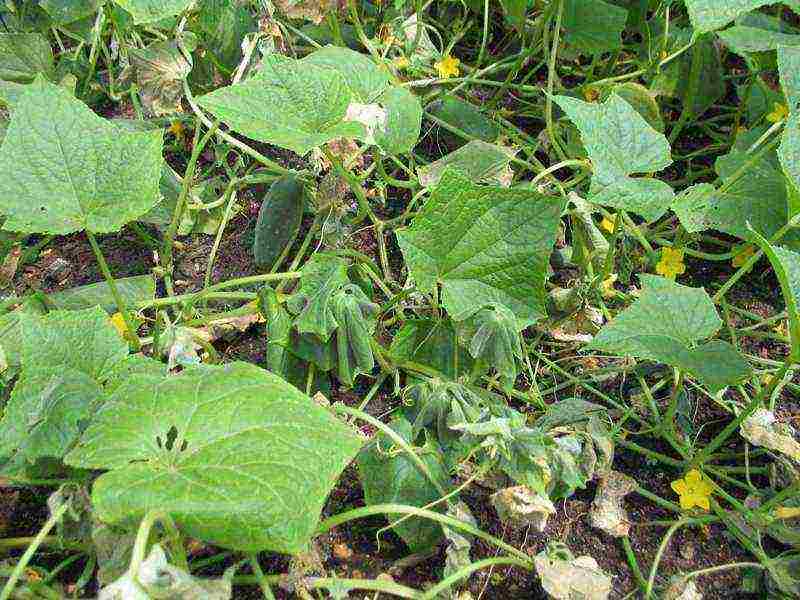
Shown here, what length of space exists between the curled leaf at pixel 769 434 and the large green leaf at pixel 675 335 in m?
0.13

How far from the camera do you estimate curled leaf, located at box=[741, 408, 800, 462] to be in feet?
3.88

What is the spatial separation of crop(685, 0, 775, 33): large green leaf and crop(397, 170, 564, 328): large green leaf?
1.04 feet

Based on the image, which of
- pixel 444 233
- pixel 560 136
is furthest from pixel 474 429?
pixel 560 136

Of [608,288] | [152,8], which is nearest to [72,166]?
[152,8]

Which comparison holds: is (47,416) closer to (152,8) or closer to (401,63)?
(152,8)

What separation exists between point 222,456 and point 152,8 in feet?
2.42

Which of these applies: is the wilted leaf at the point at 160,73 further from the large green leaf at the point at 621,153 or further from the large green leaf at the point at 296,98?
the large green leaf at the point at 621,153

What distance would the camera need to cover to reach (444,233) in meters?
1.22

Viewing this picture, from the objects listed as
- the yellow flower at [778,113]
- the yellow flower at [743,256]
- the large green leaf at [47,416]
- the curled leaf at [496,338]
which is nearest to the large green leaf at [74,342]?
the large green leaf at [47,416]

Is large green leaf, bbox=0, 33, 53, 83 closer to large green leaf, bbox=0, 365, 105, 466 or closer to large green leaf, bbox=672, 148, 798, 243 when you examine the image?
large green leaf, bbox=0, 365, 105, 466

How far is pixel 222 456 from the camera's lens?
2.75 feet

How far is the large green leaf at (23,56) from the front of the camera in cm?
174

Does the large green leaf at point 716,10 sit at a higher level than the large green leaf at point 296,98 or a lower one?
higher

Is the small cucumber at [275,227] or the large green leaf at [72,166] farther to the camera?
the small cucumber at [275,227]
